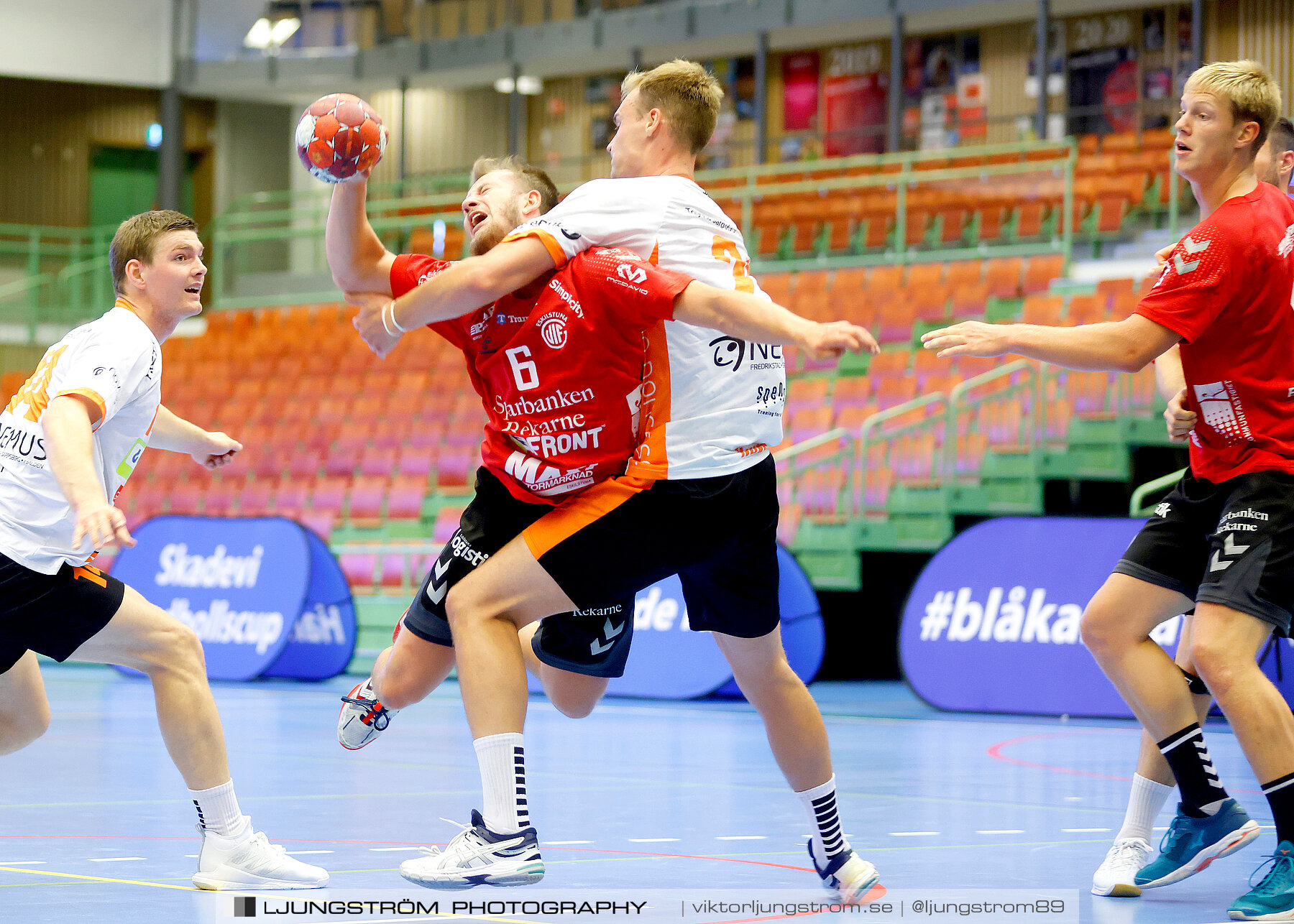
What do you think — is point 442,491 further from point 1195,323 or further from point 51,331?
point 1195,323

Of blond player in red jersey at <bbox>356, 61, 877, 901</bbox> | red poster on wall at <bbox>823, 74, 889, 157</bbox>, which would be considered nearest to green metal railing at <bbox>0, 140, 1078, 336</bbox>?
red poster on wall at <bbox>823, 74, 889, 157</bbox>

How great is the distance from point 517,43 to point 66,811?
21308mm

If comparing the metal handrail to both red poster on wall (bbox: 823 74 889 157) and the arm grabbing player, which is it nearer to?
the arm grabbing player

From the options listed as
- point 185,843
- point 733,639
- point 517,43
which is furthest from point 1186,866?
point 517,43

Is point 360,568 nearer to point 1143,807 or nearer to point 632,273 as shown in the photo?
point 1143,807

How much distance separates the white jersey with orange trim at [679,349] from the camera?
13.5 feet

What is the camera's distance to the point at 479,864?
3.82 m

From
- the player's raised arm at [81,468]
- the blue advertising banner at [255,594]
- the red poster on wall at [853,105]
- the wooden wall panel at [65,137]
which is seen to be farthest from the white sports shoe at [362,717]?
the wooden wall panel at [65,137]

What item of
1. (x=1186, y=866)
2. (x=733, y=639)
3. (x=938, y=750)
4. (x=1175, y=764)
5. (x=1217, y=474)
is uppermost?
(x=1217, y=474)

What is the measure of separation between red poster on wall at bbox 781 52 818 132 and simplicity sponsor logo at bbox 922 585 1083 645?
16615mm

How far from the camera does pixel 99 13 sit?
2608 cm

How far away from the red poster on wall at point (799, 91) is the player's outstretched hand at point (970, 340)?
74.6ft

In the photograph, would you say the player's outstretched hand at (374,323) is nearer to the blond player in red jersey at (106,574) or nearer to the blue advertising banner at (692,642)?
the blond player in red jersey at (106,574)

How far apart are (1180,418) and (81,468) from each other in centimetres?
289
